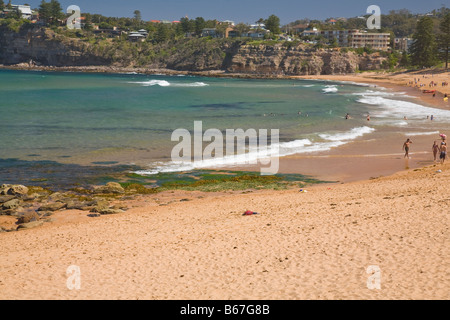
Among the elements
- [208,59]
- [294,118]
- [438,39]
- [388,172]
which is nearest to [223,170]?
[388,172]

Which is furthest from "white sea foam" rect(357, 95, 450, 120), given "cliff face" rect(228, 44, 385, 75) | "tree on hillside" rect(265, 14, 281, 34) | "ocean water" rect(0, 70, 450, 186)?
"tree on hillside" rect(265, 14, 281, 34)

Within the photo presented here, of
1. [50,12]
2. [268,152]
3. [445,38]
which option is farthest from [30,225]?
[50,12]

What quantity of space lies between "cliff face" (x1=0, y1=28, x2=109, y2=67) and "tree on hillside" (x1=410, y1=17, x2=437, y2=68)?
86.6 m

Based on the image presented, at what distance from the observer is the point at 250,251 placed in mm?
10312

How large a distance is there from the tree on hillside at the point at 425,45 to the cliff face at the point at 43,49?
8661cm

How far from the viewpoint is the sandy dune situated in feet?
28.1

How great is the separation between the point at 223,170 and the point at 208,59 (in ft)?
369

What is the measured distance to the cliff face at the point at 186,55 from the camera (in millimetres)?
116125

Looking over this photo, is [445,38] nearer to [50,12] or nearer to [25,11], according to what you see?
[50,12]

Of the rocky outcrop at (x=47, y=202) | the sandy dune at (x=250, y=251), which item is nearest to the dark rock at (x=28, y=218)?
the rocky outcrop at (x=47, y=202)

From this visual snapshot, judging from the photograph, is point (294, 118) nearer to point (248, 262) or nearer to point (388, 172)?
point (388, 172)

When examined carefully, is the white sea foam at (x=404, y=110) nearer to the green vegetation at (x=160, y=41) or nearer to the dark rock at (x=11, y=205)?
the dark rock at (x=11, y=205)

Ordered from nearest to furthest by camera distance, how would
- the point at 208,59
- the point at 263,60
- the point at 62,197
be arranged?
the point at 62,197 → the point at 263,60 → the point at 208,59

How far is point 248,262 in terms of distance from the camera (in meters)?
9.73
